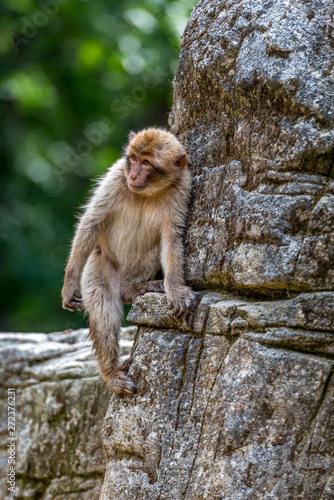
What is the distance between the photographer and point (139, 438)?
477 cm

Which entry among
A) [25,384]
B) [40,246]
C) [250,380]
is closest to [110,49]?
[40,246]

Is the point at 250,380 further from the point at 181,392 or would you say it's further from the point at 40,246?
the point at 40,246

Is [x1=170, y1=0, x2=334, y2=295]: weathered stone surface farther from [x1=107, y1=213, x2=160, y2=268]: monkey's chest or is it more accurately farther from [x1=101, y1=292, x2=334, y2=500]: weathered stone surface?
[x1=107, y1=213, x2=160, y2=268]: monkey's chest

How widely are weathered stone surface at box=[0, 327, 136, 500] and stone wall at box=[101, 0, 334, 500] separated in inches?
66.5

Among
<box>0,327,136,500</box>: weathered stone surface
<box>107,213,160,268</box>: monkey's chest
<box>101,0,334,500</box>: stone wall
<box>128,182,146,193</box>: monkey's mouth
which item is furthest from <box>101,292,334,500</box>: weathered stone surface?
<box>0,327,136,500</box>: weathered stone surface

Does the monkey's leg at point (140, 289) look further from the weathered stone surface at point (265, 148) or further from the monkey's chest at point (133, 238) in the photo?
the weathered stone surface at point (265, 148)

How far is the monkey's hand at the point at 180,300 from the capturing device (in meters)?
4.79

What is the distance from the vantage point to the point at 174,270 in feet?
16.8

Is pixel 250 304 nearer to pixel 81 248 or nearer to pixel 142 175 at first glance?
pixel 142 175

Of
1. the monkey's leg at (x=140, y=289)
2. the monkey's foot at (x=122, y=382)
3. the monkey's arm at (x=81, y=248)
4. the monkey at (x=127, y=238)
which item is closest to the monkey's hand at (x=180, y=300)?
the monkey at (x=127, y=238)

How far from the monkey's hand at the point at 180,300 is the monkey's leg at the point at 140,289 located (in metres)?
0.45

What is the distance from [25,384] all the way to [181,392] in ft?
9.28

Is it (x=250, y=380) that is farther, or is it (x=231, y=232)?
(x=231, y=232)

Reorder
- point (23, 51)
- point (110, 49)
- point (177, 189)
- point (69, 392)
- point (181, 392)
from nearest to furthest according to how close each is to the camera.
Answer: point (181, 392) < point (177, 189) < point (69, 392) < point (110, 49) < point (23, 51)
